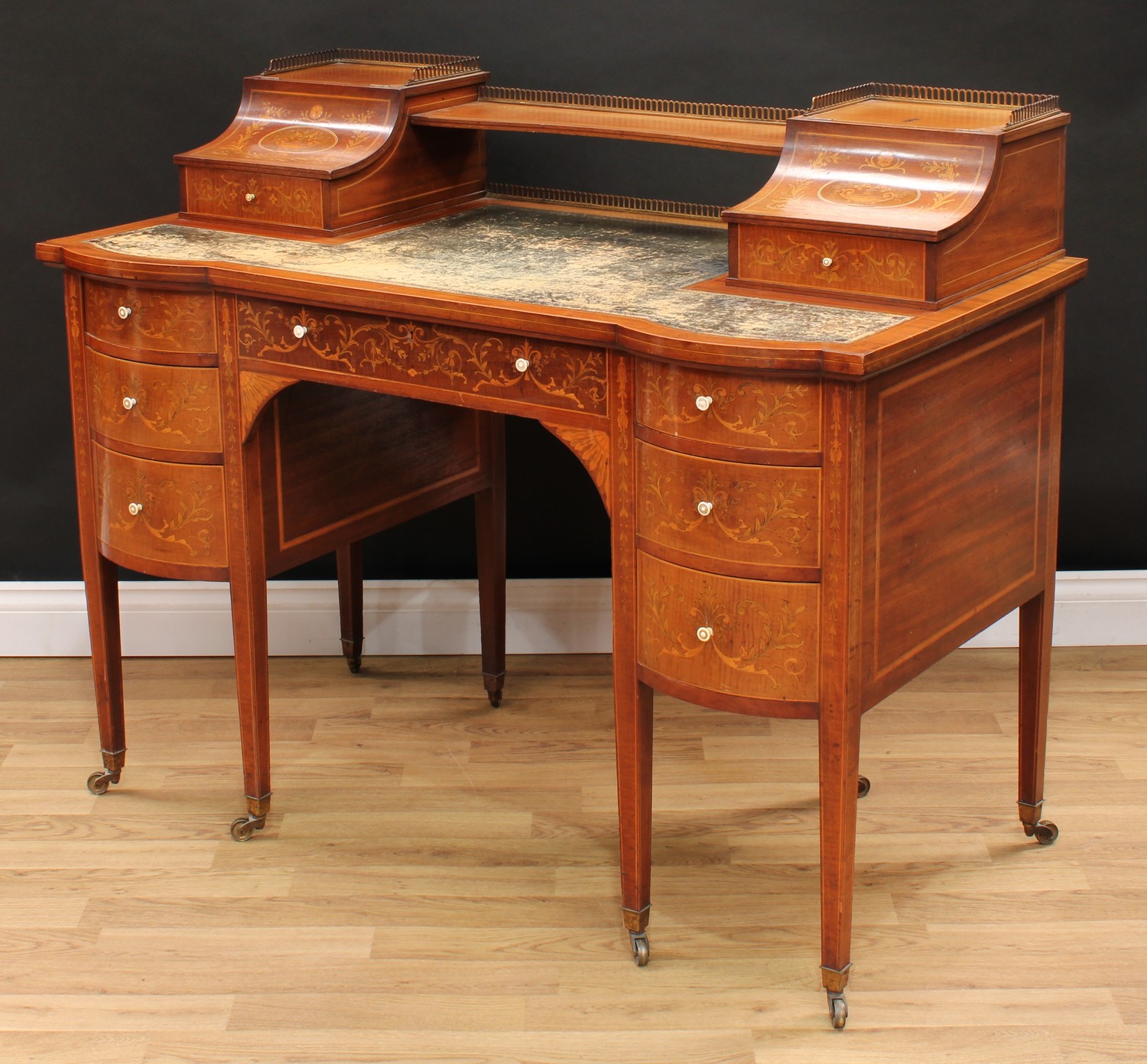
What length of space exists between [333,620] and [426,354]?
1323 mm

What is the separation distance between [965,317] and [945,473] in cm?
24

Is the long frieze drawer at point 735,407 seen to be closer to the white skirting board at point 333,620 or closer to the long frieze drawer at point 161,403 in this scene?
the long frieze drawer at point 161,403

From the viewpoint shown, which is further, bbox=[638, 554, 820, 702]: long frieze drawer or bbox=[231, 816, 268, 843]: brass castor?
bbox=[231, 816, 268, 843]: brass castor

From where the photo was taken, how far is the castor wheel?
263 cm

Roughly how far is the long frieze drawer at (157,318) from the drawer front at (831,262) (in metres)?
0.88

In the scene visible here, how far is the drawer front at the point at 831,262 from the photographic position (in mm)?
2348

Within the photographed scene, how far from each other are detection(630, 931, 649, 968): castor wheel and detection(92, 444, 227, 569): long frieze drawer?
0.94m

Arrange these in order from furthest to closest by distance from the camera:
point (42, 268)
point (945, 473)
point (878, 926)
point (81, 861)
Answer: point (42, 268) → point (81, 861) → point (878, 926) → point (945, 473)

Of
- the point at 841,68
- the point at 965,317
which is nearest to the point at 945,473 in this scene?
the point at 965,317

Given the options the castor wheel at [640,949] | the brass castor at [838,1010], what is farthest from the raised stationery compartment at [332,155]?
the brass castor at [838,1010]

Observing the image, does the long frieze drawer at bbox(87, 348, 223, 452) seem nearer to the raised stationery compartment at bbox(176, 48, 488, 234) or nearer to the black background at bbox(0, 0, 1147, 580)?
the raised stationery compartment at bbox(176, 48, 488, 234)

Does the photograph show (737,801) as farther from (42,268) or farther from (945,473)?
(42,268)

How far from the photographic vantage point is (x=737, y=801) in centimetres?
310

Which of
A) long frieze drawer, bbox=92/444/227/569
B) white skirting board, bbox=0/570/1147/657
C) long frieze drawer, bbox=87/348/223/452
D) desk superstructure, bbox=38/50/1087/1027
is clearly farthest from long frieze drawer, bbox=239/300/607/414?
white skirting board, bbox=0/570/1147/657
